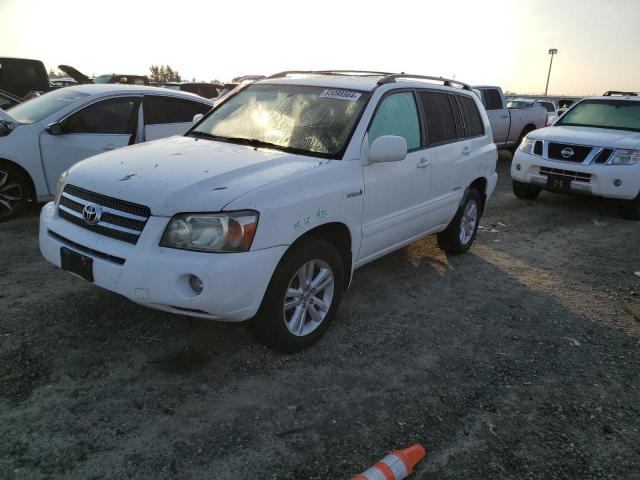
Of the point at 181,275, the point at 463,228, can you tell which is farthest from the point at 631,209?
the point at 181,275

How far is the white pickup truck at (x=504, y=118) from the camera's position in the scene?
1236cm

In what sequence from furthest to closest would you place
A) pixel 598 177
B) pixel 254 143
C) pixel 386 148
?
1. pixel 598 177
2. pixel 254 143
3. pixel 386 148

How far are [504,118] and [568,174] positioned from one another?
5341 millimetres

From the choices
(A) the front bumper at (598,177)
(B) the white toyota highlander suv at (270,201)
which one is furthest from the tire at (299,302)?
(A) the front bumper at (598,177)

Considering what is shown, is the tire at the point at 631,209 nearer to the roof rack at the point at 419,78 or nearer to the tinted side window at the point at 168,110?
the roof rack at the point at 419,78

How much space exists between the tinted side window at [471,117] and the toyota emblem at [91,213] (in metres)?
3.64

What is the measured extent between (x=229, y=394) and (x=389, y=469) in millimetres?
1044

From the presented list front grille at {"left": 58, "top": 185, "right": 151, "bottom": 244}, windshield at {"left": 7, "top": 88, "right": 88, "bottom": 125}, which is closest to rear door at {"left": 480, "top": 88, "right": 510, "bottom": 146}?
windshield at {"left": 7, "top": 88, "right": 88, "bottom": 125}

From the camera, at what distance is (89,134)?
19.6 feet

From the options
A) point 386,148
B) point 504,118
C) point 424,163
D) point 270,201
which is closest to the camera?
point 270,201

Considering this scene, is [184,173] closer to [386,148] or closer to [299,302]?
[299,302]

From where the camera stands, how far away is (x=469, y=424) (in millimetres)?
2838

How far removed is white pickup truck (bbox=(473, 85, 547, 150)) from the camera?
12359 mm

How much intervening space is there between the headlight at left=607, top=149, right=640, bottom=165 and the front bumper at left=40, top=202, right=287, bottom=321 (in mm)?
6382
